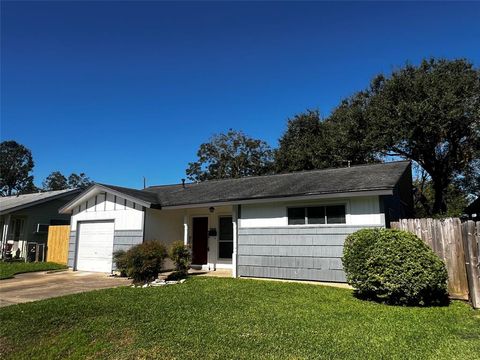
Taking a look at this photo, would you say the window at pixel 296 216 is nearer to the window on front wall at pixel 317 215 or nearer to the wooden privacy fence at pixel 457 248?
the window on front wall at pixel 317 215

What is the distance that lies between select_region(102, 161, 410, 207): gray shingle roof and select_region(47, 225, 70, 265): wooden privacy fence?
4823mm

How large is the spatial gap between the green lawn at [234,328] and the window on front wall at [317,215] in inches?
104

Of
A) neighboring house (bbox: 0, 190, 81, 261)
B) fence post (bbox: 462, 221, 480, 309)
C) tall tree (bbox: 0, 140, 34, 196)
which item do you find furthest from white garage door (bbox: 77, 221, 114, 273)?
tall tree (bbox: 0, 140, 34, 196)

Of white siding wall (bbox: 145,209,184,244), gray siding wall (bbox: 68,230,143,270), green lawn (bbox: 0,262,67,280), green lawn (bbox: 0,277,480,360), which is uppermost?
white siding wall (bbox: 145,209,184,244)

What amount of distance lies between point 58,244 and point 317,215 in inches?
547

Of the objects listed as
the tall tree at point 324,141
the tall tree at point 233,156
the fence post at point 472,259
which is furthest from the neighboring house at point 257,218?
the tall tree at point 233,156

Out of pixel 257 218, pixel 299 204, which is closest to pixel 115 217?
pixel 257 218

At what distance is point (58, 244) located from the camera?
1812 cm

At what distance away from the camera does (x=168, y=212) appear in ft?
51.2

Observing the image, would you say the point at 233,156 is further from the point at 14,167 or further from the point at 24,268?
the point at 14,167

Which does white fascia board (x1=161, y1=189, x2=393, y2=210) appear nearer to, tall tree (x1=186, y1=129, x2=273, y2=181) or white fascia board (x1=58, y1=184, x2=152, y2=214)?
white fascia board (x1=58, y1=184, x2=152, y2=214)

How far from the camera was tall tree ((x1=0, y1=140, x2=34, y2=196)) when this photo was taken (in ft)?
207

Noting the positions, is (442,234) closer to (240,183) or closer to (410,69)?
(240,183)

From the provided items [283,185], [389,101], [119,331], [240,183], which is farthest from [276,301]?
[389,101]
